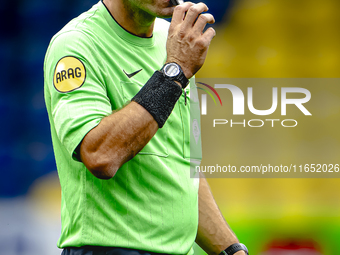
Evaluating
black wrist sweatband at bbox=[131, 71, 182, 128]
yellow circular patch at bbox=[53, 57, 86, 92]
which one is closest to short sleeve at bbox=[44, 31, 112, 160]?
yellow circular patch at bbox=[53, 57, 86, 92]

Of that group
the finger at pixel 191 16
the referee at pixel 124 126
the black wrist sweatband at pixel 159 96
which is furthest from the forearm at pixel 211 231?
the finger at pixel 191 16

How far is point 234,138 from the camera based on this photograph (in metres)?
3.77

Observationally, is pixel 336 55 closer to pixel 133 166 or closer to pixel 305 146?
pixel 305 146

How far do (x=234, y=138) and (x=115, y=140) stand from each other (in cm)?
271

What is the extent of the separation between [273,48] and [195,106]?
7.74 ft

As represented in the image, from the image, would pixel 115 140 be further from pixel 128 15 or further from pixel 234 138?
pixel 234 138

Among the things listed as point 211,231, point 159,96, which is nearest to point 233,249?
point 211,231

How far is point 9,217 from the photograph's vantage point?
352 centimetres

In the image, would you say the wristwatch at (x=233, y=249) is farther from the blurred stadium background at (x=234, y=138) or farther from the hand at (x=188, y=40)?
the blurred stadium background at (x=234, y=138)

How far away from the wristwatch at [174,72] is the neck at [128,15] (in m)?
0.27

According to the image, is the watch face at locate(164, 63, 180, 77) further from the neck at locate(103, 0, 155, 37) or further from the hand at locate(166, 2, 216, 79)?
the neck at locate(103, 0, 155, 37)

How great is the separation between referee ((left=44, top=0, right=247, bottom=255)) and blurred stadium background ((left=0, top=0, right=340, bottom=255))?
212 centimetres

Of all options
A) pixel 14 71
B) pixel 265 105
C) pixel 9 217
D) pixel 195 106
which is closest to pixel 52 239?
pixel 9 217

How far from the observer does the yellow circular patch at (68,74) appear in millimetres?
1221
